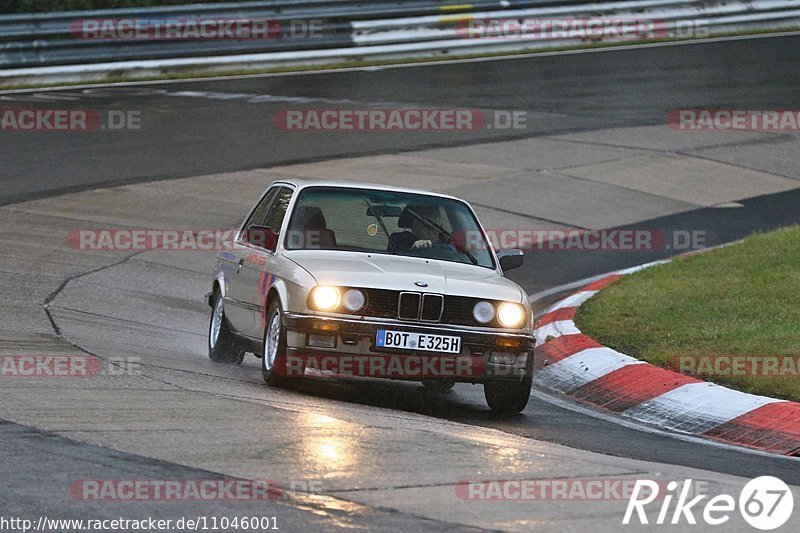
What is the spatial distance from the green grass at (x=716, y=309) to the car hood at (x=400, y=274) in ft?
5.47

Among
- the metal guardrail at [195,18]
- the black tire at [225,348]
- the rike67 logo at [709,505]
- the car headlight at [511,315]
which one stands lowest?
the black tire at [225,348]

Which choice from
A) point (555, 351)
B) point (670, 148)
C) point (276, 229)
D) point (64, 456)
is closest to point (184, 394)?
point (64, 456)

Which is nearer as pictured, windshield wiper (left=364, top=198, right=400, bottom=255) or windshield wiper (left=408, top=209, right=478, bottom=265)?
windshield wiper (left=364, top=198, right=400, bottom=255)

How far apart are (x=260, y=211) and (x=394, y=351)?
9.60ft

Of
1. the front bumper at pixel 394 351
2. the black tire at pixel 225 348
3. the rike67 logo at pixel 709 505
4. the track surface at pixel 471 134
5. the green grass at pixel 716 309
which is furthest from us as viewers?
the black tire at pixel 225 348

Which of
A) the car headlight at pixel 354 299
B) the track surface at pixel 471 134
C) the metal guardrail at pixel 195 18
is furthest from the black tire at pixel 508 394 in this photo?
the metal guardrail at pixel 195 18

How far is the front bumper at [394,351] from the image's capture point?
8102 mm

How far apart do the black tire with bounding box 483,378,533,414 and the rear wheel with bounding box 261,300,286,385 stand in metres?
1.23

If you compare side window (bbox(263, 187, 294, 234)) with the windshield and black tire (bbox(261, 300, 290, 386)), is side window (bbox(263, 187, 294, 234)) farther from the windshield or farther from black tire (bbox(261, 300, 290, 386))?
black tire (bbox(261, 300, 290, 386))

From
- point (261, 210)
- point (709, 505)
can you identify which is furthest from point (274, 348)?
point (709, 505)

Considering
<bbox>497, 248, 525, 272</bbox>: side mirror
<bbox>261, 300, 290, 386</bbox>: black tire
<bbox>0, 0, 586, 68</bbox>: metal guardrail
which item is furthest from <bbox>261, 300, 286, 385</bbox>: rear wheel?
<bbox>0, 0, 586, 68</bbox>: metal guardrail

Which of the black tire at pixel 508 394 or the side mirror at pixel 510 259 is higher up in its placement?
the side mirror at pixel 510 259

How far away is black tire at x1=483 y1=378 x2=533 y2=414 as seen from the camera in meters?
8.44

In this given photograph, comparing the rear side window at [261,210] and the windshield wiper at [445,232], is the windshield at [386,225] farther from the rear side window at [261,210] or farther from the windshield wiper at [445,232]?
the rear side window at [261,210]
